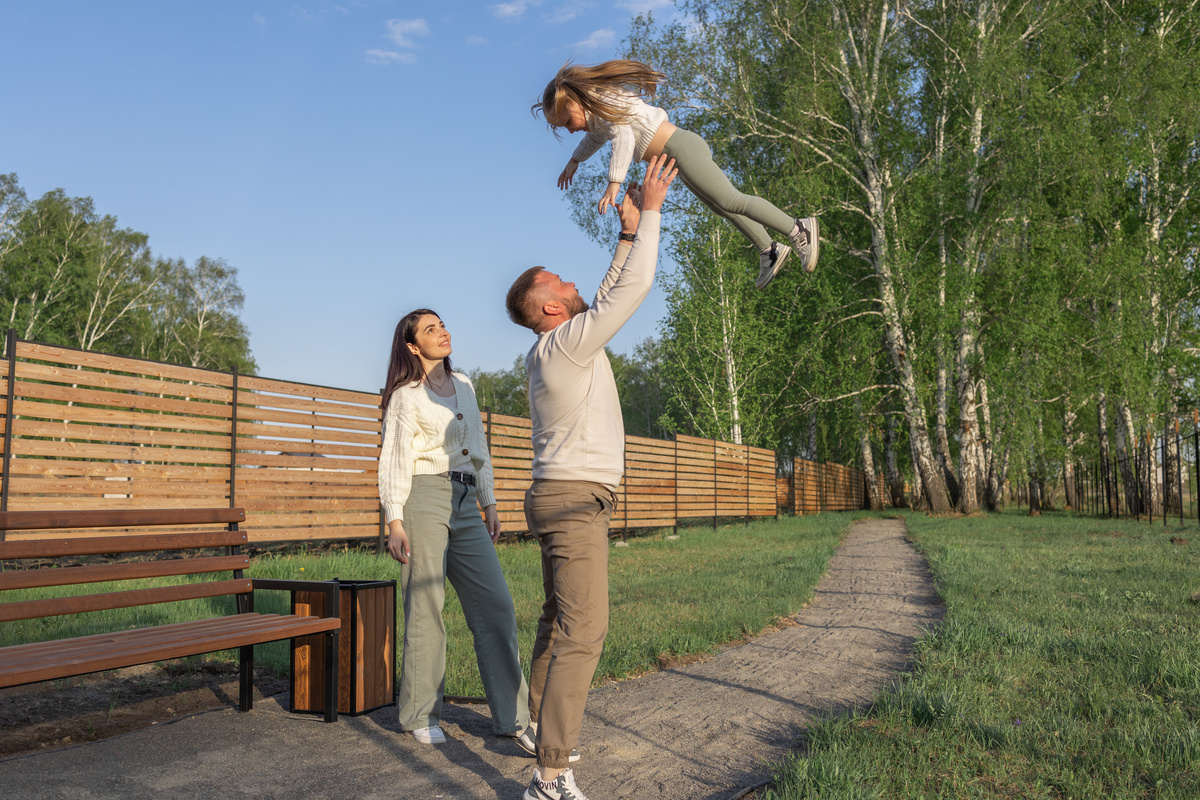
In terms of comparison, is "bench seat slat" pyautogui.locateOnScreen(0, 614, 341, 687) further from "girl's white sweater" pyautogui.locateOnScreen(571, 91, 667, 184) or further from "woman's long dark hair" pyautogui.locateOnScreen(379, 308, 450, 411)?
"girl's white sweater" pyautogui.locateOnScreen(571, 91, 667, 184)

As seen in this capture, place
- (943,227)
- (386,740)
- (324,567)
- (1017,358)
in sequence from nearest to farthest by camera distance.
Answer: (386,740) → (324,567) → (1017,358) → (943,227)

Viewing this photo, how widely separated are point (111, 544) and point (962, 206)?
22323 mm

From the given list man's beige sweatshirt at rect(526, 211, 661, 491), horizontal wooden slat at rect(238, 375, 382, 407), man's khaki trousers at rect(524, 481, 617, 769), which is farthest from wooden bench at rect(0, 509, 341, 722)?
horizontal wooden slat at rect(238, 375, 382, 407)

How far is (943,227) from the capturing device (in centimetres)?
2248

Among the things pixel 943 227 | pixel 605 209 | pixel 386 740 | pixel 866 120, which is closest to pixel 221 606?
pixel 386 740

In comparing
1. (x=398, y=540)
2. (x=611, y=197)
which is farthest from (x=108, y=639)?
(x=611, y=197)

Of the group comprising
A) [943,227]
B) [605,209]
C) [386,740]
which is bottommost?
[386,740]

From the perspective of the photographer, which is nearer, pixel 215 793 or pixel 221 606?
pixel 215 793

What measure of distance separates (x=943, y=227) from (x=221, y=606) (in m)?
21.2

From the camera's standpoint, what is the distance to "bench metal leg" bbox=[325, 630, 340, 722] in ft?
12.8

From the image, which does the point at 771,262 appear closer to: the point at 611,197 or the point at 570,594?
the point at 611,197

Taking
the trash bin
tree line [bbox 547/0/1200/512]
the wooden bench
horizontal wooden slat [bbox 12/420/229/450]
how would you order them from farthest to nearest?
tree line [bbox 547/0/1200/512]
horizontal wooden slat [bbox 12/420/229/450]
the trash bin
the wooden bench

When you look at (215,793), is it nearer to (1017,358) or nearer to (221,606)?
(221,606)

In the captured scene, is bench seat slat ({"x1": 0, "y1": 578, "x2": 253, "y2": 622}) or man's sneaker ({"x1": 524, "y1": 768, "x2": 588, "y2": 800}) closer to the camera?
man's sneaker ({"x1": 524, "y1": 768, "x2": 588, "y2": 800})
